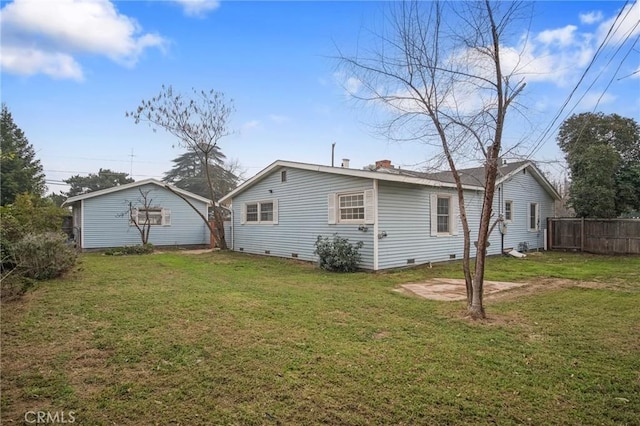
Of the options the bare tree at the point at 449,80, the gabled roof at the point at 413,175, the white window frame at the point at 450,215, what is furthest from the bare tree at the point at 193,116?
the bare tree at the point at 449,80

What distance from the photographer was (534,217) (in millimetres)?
15984

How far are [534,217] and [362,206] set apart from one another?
975cm

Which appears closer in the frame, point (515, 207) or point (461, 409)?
point (461, 409)

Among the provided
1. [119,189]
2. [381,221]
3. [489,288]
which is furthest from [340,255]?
[119,189]

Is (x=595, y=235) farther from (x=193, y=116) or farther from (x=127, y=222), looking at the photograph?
(x=127, y=222)

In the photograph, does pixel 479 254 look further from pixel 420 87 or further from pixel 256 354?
pixel 256 354

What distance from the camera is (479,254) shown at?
5059 mm

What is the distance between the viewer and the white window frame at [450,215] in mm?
11414

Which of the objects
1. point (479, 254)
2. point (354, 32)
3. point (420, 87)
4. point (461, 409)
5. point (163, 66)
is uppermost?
point (163, 66)

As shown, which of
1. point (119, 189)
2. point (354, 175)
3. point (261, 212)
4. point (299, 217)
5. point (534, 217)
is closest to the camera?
point (354, 175)

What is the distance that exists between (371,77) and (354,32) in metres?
0.74

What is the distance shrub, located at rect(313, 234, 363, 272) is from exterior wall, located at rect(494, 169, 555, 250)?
6.83 m

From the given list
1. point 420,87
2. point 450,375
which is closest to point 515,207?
point 420,87

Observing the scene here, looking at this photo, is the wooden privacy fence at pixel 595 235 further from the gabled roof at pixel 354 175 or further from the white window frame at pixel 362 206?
the white window frame at pixel 362 206
